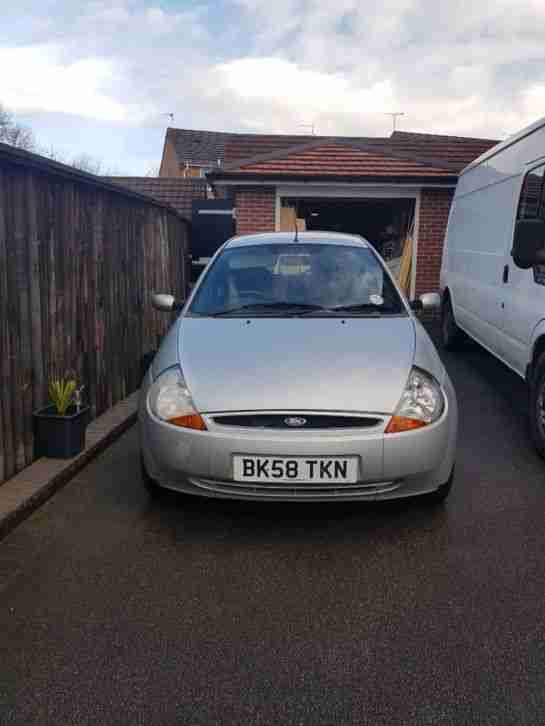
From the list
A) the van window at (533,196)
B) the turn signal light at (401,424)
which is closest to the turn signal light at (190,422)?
the turn signal light at (401,424)

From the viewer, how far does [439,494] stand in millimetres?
3635

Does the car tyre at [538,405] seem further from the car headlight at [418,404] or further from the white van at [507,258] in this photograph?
the car headlight at [418,404]

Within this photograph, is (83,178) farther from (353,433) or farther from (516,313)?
(516,313)

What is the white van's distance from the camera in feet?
15.5

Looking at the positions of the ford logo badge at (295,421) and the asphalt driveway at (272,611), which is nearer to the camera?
the asphalt driveway at (272,611)

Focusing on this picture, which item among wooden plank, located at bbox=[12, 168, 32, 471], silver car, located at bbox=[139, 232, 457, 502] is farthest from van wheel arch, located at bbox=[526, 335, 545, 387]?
wooden plank, located at bbox=[12, 168, 32, 471]

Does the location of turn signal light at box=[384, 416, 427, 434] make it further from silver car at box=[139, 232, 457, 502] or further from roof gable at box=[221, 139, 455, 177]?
roof gable at box=[221, 139, 455, 177]

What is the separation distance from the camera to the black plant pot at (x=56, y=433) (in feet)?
14.1

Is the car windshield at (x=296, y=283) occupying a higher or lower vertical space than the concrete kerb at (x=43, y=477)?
higher

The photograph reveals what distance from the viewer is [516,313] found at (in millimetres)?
5398

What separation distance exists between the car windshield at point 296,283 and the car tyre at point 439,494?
3.92ft

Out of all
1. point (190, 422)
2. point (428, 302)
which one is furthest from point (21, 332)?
point (428, 302)

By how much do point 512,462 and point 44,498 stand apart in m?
3.20

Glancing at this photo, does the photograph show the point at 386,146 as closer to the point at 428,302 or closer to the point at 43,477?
the point at 428,302
